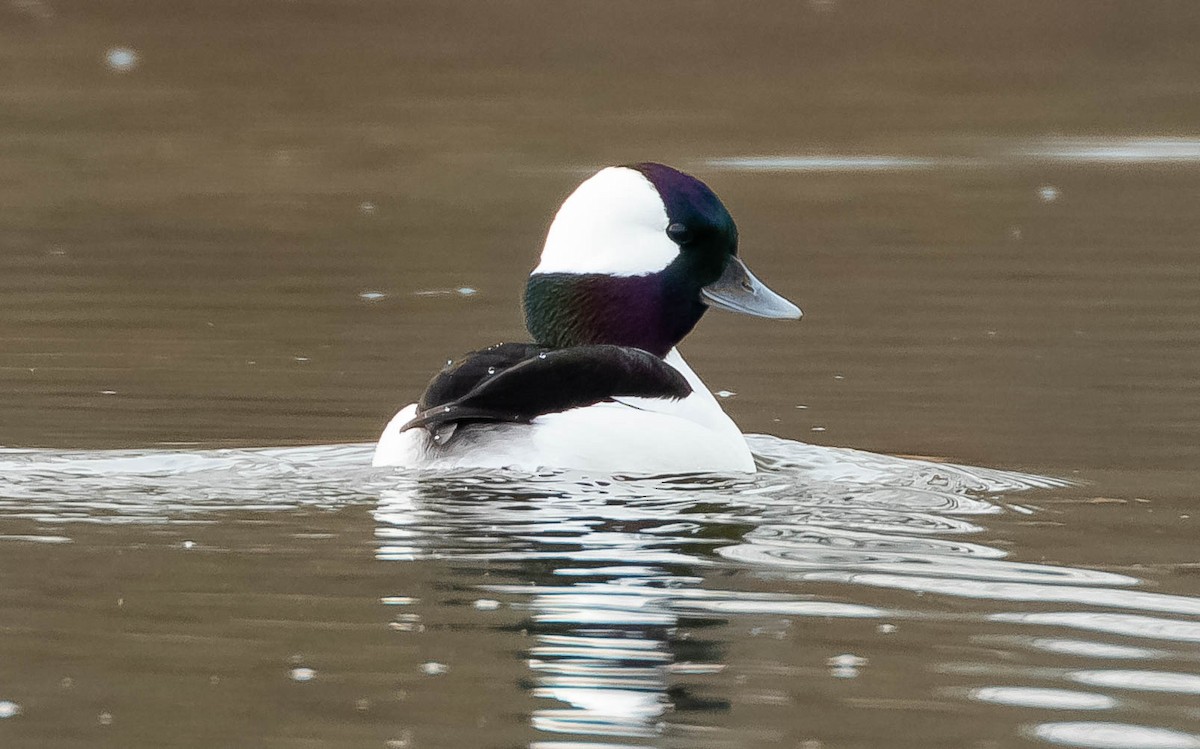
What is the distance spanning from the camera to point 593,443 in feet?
21.9

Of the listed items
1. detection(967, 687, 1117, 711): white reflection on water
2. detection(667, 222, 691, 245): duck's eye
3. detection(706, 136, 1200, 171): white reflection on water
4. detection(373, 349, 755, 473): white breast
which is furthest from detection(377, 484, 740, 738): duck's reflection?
detection(706, 136, 1200, 171): white reflection on water

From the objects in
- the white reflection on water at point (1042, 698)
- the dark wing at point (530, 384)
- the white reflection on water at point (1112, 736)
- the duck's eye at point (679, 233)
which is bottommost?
the white reflection on water at point (1112, 736)

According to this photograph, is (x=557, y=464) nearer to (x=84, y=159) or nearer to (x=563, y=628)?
(x=563, y=628)

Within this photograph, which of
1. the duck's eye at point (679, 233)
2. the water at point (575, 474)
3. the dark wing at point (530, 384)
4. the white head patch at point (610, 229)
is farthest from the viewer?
the duck's eye at point (679, 233)

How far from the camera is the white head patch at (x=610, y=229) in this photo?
24.4 ft

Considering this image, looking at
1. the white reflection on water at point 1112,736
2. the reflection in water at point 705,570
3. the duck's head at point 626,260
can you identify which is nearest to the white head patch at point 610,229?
the duck's head at point 626,260

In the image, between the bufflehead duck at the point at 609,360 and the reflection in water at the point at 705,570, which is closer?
the reflection in water at the point at 705,570

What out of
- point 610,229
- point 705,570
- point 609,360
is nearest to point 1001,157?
point 610,229

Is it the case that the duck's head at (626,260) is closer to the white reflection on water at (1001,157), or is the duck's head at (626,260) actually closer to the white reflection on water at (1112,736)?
the white reflection on water at (1112,736)

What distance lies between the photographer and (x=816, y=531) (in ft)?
20.7

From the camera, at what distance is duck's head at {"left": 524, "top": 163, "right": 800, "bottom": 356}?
7441 millimetres

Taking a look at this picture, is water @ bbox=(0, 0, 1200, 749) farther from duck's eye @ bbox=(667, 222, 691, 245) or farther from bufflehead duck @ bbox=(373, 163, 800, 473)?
duck's eye @ bbox=(667, 222, 691, 245)

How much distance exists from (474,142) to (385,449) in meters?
11.3

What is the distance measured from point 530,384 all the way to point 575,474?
0.94 feet
